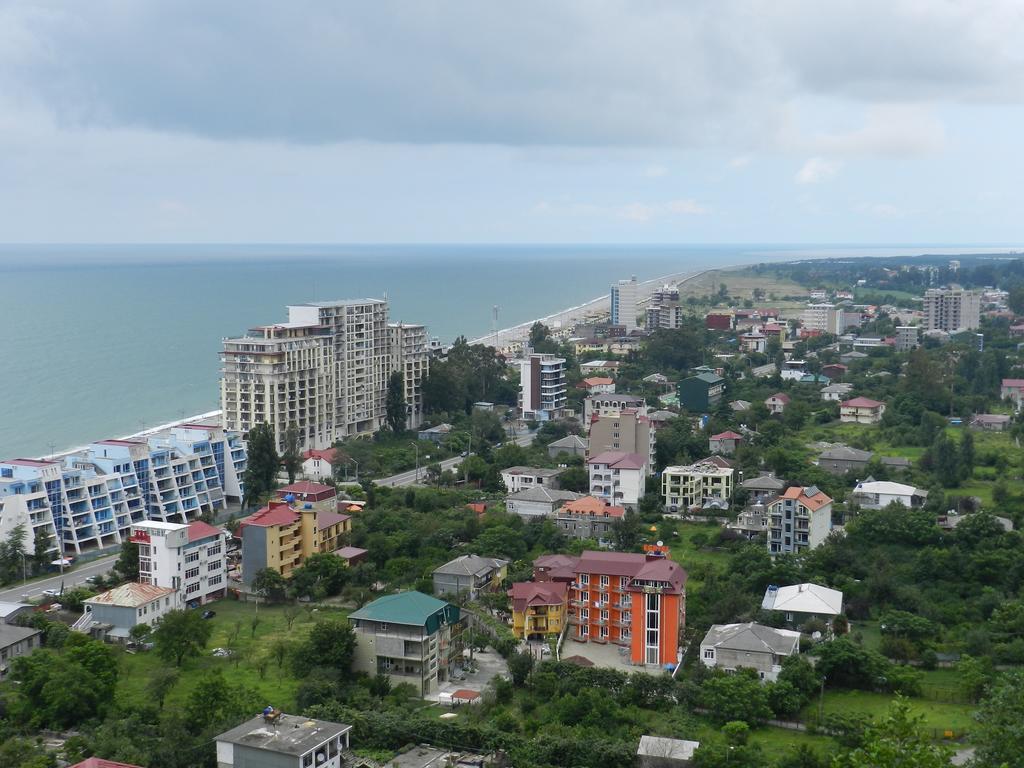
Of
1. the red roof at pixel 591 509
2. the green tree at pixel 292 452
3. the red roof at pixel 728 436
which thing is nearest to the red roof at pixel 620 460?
the red roof at pixel 591 509

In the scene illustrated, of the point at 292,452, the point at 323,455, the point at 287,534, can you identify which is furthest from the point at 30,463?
the point at 323,455

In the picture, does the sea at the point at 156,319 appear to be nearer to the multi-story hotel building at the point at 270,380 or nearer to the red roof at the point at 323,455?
the multi-story hotel building at the point at 270,380

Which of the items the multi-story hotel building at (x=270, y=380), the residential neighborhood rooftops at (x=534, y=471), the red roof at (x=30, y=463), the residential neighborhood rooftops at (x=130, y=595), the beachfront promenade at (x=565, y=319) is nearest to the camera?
the residential neighborhood rooftops at (x=130, y=595)

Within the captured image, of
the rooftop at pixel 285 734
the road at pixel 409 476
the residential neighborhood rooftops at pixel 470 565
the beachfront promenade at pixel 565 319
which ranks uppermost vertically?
the beachfront promenade at pixel 565 319

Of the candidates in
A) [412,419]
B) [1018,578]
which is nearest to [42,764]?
[1018,578]

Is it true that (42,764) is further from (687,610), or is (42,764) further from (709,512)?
(709,512)
